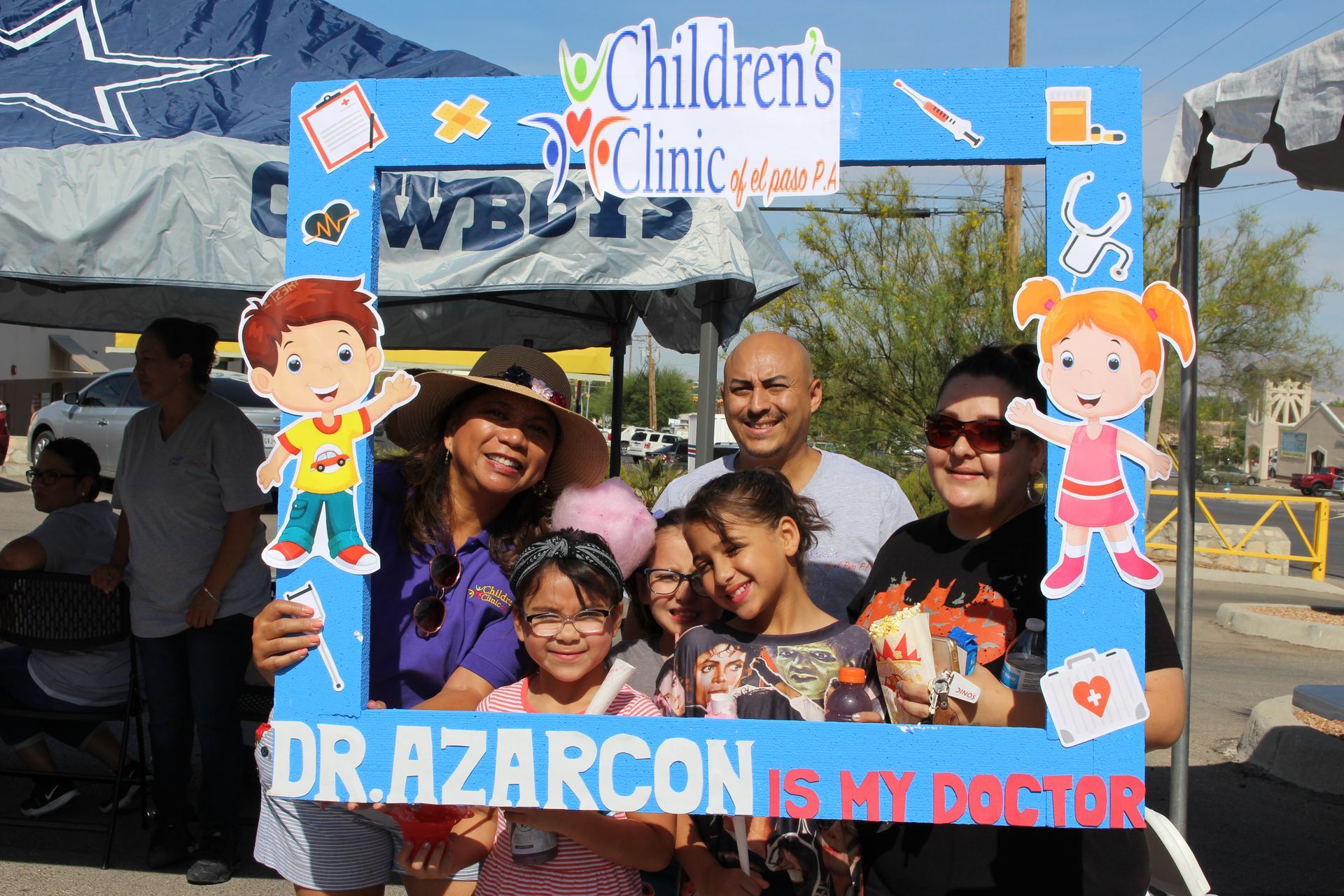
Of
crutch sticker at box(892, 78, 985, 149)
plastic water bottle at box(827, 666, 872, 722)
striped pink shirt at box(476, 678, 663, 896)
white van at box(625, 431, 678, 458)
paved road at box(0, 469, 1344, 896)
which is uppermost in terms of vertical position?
crutch sticker at box(892, 78, 985, 149)

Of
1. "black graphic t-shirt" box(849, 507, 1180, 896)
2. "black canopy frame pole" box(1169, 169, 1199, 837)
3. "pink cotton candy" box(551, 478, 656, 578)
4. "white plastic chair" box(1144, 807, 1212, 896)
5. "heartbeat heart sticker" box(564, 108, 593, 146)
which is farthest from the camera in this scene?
"black canopy frame pole" box(1169, 169, 1199, 837)

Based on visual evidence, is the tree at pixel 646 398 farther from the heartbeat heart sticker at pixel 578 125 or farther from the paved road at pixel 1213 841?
the heartbeat heart sticker at pixel 578 125

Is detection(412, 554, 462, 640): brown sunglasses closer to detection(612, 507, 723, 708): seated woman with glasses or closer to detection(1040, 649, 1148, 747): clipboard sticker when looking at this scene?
detection(612, 507, 723, 708): seated woman with glasses

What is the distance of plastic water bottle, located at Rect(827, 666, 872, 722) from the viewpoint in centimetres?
183

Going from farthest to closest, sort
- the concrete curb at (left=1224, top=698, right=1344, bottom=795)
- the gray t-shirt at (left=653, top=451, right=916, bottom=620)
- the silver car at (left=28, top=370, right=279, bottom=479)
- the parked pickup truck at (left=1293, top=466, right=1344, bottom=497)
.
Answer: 1. the parked pickup truck at (left=1293, top=466, right=1344, bottom=497)
2. the silver car at (left=28, top=370, right=279, bottom=479)
3. the concrete curb at (left=1224, top=698, right=1344, bottom=795)
4. the gray t-shirt at (left=653, top=451, right=916, bottom=620)

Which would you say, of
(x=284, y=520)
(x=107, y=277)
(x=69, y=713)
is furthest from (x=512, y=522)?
(x=69, y=713)

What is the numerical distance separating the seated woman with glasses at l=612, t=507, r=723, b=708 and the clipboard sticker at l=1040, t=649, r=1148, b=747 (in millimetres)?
1004

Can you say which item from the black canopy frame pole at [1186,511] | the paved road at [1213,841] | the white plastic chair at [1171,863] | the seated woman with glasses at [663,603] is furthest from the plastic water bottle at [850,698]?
the paved road at [1213,841]

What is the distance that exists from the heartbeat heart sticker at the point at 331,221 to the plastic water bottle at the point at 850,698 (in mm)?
1197

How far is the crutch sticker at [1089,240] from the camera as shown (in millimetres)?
1540

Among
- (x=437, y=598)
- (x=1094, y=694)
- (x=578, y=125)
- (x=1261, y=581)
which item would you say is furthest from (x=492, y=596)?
(x=1261, y=581)

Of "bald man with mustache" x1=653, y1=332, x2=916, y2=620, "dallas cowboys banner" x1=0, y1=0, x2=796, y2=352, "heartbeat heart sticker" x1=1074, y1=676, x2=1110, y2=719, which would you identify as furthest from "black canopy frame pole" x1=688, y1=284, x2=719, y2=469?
"heartbeat heart sticker" x1=1074, y1=676, x2=1110, y2=719

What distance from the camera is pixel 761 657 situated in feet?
6.66

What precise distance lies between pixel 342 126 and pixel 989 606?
1.48 metres
